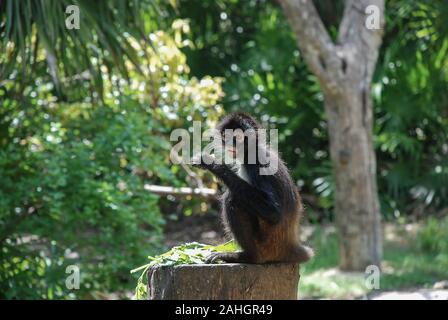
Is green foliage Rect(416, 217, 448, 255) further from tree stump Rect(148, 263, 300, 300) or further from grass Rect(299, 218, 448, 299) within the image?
tree stump Rect(148, 263, 300, 300)

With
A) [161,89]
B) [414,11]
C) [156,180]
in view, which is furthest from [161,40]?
[414,11]

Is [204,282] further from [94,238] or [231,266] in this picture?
[94,238]

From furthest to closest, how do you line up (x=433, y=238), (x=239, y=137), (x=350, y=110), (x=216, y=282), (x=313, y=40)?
(x=433, y=238) → (x=350, y=110) → (x=313, y=40) → (x=239, y=137) → (x=216, y=282)

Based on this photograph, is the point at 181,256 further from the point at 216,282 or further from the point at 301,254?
the point at 301,254

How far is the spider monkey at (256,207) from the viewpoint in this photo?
523cm

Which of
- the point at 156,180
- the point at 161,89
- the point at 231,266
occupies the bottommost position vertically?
the point at 231,266

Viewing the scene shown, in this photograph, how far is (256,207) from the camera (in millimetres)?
5195

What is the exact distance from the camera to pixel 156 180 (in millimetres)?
10555

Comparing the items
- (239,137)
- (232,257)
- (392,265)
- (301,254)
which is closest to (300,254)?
(301,254)

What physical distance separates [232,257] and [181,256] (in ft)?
1.18

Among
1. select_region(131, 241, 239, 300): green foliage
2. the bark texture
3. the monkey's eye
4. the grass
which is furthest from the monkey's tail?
the bark texture

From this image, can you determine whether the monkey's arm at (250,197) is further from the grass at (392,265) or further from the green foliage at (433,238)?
the green foliage at (433,238)

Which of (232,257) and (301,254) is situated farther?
(301,254)
